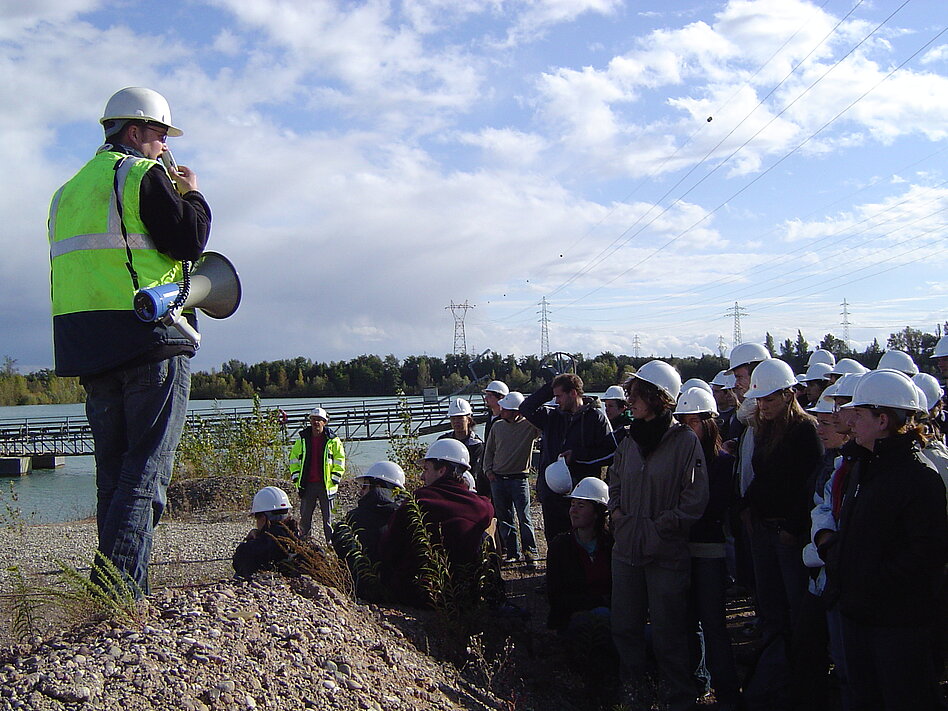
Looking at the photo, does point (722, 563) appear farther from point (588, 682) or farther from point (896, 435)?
point (896, 435)

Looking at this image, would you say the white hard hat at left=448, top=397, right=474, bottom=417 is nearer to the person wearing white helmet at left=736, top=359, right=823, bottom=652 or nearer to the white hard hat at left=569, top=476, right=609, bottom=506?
the white hard hat at left=569, top=476, right=609, bottom=506

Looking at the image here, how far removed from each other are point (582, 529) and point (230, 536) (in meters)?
6.90

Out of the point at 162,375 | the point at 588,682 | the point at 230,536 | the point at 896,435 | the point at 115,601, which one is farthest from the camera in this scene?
the point at 230,536

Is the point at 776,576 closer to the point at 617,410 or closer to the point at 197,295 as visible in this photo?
the point at 617,410

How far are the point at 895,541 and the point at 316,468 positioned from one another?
7.82 m

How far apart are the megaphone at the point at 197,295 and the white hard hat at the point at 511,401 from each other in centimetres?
542

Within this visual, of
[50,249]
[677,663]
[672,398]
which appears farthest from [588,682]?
[50,249]

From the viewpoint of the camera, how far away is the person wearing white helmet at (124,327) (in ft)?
11.2

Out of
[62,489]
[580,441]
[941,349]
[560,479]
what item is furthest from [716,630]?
[62,489]

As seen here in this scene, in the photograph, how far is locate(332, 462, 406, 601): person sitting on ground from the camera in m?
4.98

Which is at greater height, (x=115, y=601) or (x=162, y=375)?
(x=162, y=375)

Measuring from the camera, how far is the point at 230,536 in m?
11.1

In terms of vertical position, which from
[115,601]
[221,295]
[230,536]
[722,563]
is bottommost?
[230,536]

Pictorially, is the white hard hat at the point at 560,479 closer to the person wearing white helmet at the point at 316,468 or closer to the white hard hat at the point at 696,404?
the white hard hat at the point at 696,404
